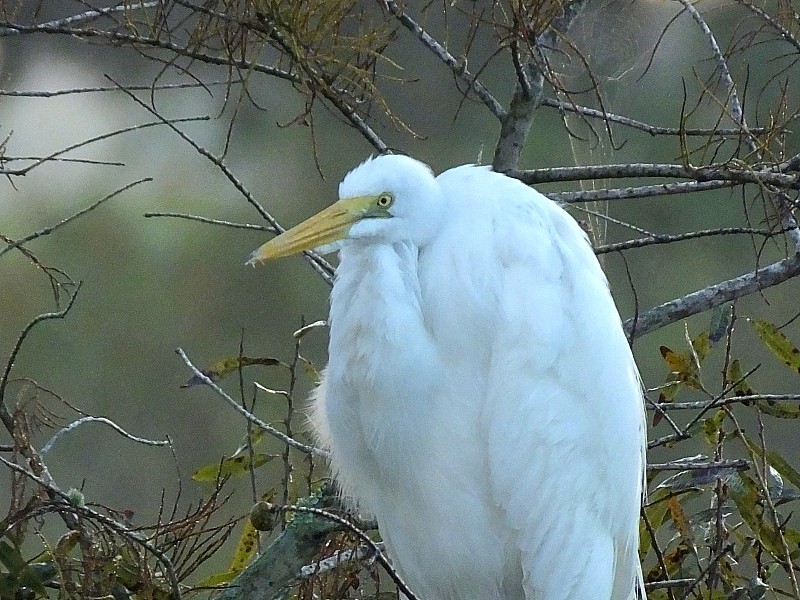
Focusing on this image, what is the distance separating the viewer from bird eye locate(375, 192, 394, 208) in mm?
1069

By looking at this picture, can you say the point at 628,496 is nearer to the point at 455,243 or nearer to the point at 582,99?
the point at 455,243

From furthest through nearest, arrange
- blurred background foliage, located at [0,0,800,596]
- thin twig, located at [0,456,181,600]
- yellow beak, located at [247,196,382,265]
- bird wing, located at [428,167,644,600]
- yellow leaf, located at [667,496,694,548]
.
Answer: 1. blurred background foliage, located at [0,0,800,596]
2. yellow leaf, located at [667,496,694,548]
3. bird wing, located at [428,167,644,600]
4. yellow beak, located at [247,196,382,265]
5. thin twig, located at [0,456,181,600]

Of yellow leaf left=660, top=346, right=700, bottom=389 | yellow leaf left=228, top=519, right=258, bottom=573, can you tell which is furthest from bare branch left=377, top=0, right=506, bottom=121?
yellow leaf left=228, top=519, right=258, bottom=573

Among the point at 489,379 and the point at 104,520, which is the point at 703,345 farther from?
the point at 104,520

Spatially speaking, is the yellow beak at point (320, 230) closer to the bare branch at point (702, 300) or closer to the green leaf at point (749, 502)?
the bare branch at point (702, 300)

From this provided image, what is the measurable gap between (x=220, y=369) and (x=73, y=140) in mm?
861

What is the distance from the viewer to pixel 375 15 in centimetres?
202

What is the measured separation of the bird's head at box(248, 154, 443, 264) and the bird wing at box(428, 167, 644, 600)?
83 millimetres

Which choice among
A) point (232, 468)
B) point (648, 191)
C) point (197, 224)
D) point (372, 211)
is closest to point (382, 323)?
point (372, 211)

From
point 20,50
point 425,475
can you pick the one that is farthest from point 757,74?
→ point 20,50

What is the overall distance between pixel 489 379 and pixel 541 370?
0.06 metres

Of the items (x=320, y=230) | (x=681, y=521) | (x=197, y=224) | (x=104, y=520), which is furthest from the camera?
(x=197, y=224)

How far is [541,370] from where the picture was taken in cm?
113

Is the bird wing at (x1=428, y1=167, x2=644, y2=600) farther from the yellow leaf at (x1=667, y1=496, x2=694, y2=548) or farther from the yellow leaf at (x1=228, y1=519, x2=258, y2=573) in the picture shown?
the yellow leaf at (x1=228, y1=519, x2=258, y2=573)
